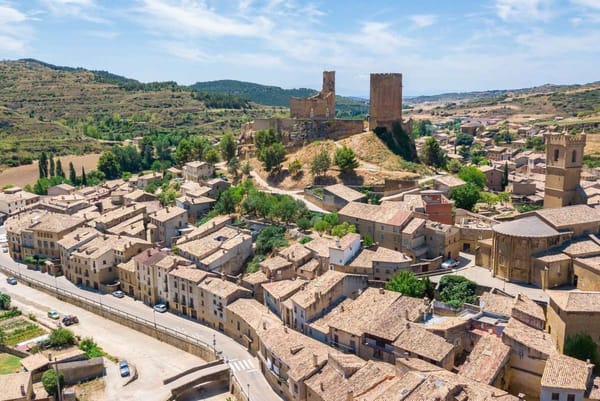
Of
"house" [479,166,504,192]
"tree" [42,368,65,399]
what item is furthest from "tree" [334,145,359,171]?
"tree" [42,368,65,399]

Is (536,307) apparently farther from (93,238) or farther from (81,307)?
(93,238)

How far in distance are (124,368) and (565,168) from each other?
3817 centimetres

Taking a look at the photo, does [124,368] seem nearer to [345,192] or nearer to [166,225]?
[166,225]

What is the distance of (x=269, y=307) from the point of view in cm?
4428

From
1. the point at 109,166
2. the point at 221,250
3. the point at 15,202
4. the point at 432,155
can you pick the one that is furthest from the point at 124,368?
the point at 109,166

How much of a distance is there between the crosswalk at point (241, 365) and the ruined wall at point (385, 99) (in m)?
38.6

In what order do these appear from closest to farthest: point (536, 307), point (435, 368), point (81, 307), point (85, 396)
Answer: point (435, 368) → point (536, 307) → point (85, 396) → point (81, 307)

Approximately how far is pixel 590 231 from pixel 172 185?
51.6 metres

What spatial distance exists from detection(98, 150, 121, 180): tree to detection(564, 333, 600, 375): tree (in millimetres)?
83055

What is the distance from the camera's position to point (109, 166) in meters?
98.2

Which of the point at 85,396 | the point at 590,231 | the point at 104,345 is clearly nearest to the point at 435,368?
the point at 590,231

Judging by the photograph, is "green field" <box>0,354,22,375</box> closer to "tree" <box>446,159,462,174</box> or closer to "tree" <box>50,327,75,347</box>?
"tree" <box>50,327,75,347</box>

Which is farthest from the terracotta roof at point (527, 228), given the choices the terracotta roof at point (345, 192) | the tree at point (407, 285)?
the terracotta roof at point (345, 192)

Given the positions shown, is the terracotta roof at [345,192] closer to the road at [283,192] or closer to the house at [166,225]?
the road at [283,192]
